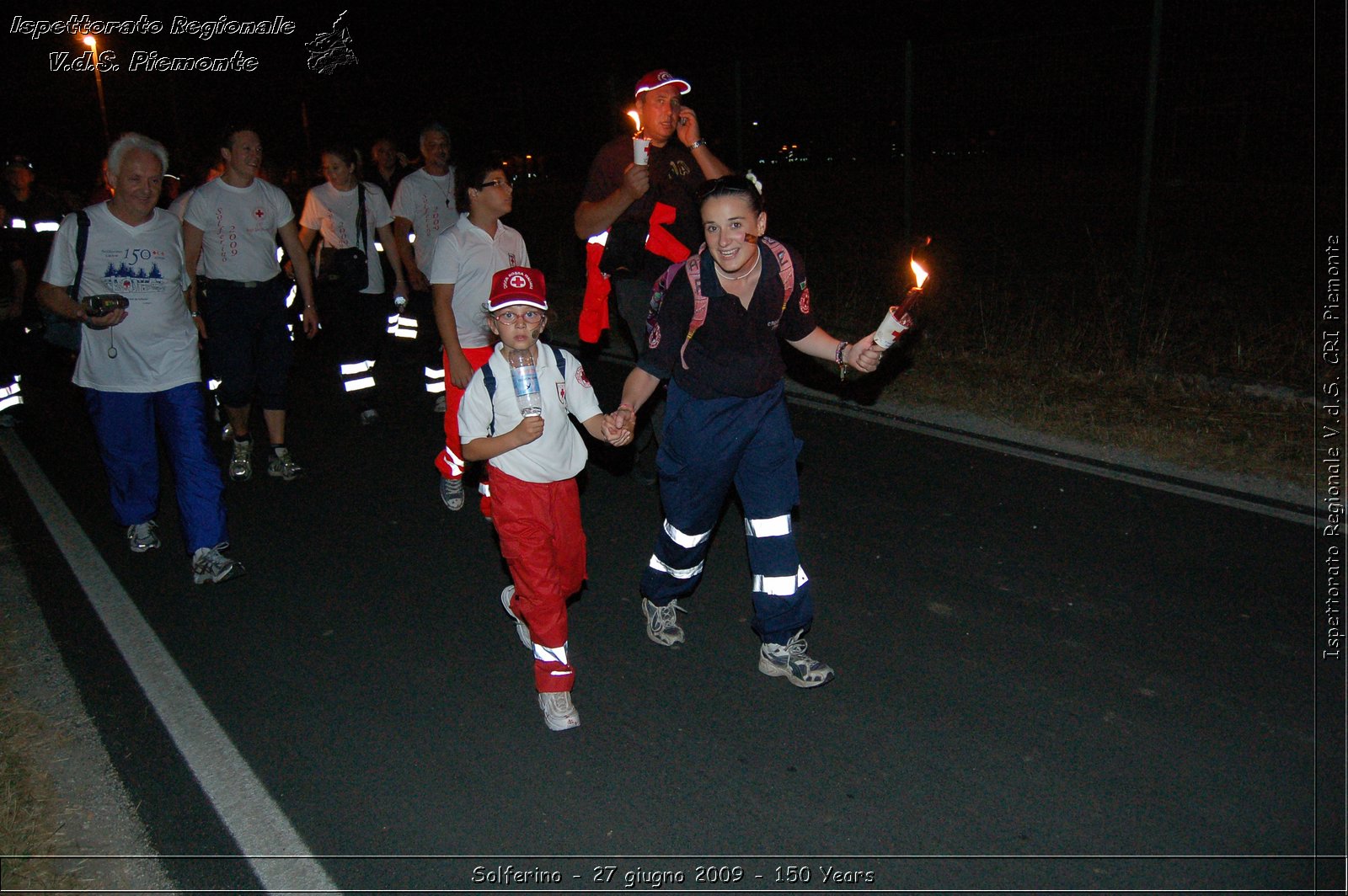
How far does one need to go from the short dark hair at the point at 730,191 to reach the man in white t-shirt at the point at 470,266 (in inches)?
75.1

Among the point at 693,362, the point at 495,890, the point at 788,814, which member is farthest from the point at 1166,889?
the point at 693,362

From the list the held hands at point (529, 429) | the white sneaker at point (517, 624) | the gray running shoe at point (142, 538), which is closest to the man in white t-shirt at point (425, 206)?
the gray running shoe at point (142, 538)

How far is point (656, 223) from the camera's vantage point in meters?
5.67

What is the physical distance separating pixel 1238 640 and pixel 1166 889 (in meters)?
1.72

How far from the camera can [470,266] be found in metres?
5.89

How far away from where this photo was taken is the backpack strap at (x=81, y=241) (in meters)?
5.23

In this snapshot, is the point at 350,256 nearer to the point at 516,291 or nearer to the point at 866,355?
the point at 516,291

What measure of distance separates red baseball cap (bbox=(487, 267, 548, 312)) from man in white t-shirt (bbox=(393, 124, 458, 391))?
4184 millimetres

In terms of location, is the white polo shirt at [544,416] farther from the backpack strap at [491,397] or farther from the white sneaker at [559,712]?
the white sneaker at [559,712]

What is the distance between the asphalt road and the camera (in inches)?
133

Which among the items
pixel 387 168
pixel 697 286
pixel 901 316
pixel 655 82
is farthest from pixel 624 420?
pixel 387 168

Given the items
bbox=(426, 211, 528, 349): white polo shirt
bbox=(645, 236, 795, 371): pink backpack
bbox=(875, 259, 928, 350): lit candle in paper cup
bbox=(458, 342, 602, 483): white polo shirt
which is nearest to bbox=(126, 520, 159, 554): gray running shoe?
bbox=(426, 211, 528, 349): white polo shirt

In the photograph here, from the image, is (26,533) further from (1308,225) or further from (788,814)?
(1308,225)

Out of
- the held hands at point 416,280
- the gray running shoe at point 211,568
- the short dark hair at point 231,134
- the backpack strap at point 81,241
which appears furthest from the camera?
the held hands at point 416,280
